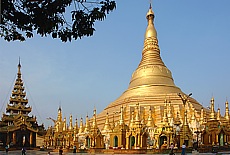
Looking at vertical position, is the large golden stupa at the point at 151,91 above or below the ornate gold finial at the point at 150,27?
below

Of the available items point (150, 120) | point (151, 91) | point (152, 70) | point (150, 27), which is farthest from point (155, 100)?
point (150, 27)

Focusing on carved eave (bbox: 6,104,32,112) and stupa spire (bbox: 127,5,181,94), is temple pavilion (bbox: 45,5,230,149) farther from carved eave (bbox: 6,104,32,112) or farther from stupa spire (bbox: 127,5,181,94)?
carved eave (bbox: 6,104,32,112)

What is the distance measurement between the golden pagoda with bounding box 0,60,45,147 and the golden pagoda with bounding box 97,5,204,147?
31.2 feet

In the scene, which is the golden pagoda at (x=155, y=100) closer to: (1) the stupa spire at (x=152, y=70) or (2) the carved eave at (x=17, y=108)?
(1) the stupa spire at (x=152, y=70)

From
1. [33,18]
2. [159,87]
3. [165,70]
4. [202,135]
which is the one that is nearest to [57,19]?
[33,18]

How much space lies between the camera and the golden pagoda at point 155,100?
107 ft

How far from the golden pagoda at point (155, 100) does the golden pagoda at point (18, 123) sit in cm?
951

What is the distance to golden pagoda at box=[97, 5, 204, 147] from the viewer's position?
32.6m

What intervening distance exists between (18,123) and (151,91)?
1863 cm

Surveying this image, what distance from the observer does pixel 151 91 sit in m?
45.4

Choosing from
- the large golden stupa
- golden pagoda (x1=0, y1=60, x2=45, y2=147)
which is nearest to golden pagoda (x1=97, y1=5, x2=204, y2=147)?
the large golden stupa

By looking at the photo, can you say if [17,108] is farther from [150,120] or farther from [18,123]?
[150,120]

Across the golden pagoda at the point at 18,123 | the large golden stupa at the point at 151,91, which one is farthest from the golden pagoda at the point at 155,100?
the golden pagoda at the point at 18,123

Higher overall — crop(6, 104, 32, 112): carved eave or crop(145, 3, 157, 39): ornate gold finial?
crop(145, 3, 157, 39): ornate gold finial
